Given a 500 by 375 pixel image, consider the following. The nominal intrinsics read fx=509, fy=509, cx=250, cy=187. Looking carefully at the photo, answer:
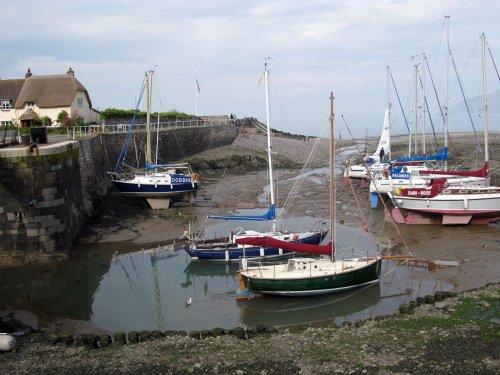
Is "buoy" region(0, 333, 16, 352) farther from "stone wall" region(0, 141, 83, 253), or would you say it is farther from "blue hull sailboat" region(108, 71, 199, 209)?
"blue hull sailboat" region(108, 71, 199, 209)

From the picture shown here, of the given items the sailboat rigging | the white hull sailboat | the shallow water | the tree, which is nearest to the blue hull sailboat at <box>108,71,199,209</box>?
the shallow water

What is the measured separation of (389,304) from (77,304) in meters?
11.6

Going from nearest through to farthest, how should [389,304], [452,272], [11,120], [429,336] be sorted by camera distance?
[429,336] < [389,304] < [452,272] < [11,120]

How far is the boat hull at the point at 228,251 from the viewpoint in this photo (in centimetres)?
2308

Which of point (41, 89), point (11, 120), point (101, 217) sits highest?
point (41, 89)

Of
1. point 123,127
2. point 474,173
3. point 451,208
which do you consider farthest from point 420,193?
point 123,127

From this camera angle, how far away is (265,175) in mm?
51219

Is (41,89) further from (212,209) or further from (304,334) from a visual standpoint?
(304,334)

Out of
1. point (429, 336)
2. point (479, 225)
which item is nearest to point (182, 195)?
point (479, 225)

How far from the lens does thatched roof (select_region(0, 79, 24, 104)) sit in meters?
45.2

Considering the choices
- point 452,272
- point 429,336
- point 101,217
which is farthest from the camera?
point 101,217

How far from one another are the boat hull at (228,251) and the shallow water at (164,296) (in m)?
0.39

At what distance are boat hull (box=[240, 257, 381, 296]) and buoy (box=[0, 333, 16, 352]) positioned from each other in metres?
8.08

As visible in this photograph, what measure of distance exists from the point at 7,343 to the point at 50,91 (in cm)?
3417
